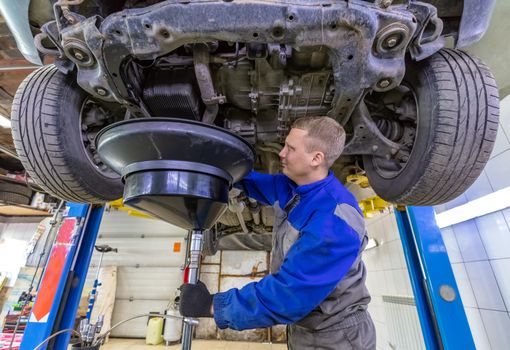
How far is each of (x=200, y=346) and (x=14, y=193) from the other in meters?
3.25

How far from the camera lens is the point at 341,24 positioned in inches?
22.1

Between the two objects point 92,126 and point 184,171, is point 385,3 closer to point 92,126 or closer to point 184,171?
point 184,171

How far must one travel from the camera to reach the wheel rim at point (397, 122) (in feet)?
2.79

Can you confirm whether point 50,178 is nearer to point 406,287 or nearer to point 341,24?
point 341,24

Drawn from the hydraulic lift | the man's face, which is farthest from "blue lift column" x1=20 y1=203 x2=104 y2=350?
the man's face

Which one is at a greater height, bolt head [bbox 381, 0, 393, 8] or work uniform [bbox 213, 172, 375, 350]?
bolt head [bbox 381, 0, 393, 8]

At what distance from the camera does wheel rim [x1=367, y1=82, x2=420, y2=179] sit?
850 mm

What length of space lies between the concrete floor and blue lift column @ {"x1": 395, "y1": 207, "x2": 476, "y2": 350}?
3148mm

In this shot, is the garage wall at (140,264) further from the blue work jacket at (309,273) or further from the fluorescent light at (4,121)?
the blue work jacket at (309,273)

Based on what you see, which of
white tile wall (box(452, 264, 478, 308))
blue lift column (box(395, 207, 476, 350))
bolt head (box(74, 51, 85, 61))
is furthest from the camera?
white tile wall (box(452, 264, 478, 308))

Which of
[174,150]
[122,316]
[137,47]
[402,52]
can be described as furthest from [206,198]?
[122,316]

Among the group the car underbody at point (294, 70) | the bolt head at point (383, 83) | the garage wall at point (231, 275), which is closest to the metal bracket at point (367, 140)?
the car underbody at point (294, 70)

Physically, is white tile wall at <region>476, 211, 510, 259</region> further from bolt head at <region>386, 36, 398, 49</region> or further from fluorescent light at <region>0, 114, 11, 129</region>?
fluorescent light at <region>0, 114, 11, 129</region>

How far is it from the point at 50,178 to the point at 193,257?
602 mm
